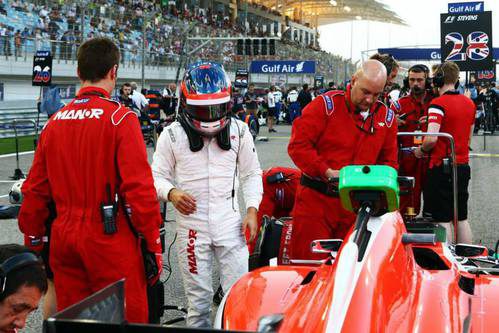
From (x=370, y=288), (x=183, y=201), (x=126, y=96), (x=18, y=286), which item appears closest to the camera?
(x=18, y=286)

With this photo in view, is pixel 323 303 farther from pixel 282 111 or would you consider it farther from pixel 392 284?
pixel 282 111

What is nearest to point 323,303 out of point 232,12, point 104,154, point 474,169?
point 104,154

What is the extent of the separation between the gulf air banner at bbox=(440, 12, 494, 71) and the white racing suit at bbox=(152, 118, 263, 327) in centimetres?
846

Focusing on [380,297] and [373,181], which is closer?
[380,297]

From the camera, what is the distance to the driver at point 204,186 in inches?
142

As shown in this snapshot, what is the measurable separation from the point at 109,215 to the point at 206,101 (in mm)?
849

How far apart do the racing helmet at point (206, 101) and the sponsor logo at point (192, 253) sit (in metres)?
0.53

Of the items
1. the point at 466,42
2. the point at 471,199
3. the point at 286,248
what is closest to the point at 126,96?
the point at 466,42

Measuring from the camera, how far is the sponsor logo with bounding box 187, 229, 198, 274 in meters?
3.62

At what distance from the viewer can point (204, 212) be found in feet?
12.0

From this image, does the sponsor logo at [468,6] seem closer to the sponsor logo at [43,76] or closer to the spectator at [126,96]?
the spectator at [126,96]

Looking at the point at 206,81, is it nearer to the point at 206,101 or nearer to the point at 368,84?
the point at 206,101

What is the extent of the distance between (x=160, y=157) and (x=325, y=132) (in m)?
1.12

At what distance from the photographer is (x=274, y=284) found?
123 inches
